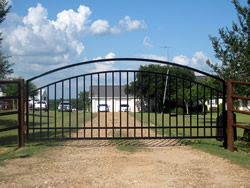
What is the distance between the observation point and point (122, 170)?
595 centimetres

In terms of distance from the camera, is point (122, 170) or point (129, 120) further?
point (129, 120)

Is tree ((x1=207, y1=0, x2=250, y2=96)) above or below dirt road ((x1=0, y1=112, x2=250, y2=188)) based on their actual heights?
above

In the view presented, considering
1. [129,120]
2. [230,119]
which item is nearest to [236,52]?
[230,119]

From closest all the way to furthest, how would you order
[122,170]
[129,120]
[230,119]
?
[122,170]
[230,119]
[129,120]

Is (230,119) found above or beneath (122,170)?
above

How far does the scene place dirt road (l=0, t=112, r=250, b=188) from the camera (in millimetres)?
5102

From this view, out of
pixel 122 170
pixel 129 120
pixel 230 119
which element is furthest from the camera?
→ pixel 129 120

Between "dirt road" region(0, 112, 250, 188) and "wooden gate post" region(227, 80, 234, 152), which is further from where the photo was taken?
"wooden gate post" region(227, 80, 234, 152)

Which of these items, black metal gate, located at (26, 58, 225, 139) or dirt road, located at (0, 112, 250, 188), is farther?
black metal gate, located at (26, 58, 225, 139)

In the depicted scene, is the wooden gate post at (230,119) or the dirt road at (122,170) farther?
the wooden gate post at (230,119)

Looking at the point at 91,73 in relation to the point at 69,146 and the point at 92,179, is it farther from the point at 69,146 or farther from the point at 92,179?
the point at 92,179

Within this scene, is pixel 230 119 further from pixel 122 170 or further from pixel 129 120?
pixel 129 120

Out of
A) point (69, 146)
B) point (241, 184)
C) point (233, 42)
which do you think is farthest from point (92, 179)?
point (233, 42)

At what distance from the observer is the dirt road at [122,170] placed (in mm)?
5102
